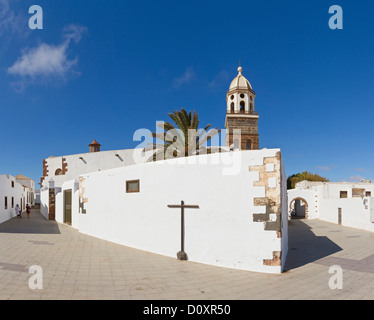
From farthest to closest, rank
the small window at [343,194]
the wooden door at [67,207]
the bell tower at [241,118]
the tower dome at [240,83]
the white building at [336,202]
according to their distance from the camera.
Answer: the tower dome at [240,83] < the bell tower at [241,118] < the small window at [343,194] < the white building at [336,202] < the wooden door at [67,207]

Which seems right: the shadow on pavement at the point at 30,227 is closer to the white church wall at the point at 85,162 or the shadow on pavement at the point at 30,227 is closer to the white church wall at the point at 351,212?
the white church wall at the point at 85,162

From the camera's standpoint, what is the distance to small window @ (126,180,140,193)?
9.44 metres

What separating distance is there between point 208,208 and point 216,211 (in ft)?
0.88

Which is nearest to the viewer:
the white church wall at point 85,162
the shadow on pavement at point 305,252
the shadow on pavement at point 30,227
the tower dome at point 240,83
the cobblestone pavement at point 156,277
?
the cobblestone pavement at point 156,277

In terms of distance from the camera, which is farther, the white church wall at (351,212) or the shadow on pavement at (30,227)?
the white church wall at (351,212)

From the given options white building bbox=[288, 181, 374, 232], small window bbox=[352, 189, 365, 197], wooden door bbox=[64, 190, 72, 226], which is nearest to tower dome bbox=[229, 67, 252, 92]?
white building bbox=[288, 181, 374, 232]

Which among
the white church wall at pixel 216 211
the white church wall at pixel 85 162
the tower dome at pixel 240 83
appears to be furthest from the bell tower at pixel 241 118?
the white church wall at pixel 216 211

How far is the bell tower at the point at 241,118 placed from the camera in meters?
29.8

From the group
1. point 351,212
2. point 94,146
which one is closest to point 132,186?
point 351,212

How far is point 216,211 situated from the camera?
727 cm

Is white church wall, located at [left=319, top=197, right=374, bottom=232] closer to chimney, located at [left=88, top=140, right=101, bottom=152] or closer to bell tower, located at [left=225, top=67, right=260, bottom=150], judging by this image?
bell tower, located at [left=225, top=67, right=260, bottom=150]

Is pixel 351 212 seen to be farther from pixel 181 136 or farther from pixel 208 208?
pixel 208 208

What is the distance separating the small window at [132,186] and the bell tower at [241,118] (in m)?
21.4
